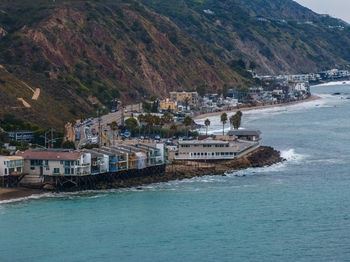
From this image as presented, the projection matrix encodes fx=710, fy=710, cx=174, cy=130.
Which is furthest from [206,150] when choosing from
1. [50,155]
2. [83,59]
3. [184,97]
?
[83,59]

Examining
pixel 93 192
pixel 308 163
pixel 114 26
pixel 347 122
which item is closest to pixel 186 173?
pixel 93 192

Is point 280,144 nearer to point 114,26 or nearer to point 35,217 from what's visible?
point 35,217

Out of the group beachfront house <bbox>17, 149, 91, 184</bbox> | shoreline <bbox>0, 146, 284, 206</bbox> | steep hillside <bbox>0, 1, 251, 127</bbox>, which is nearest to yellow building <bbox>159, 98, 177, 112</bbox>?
steep hillside <bbox>0, 1, 251, 127</bbox>

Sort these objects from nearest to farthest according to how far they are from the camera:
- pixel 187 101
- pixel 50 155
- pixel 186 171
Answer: pixel 50 155 → pixel 186 171 → pixel 187 101

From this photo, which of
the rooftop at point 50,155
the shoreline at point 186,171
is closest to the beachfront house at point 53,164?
the rooftop at point 50,155

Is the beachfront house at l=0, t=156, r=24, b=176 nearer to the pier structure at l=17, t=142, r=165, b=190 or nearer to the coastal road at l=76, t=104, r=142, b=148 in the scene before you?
the pier structure at l=17, t=142, r=165, b=190

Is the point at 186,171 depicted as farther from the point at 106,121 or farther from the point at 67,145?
the point at 106,121
